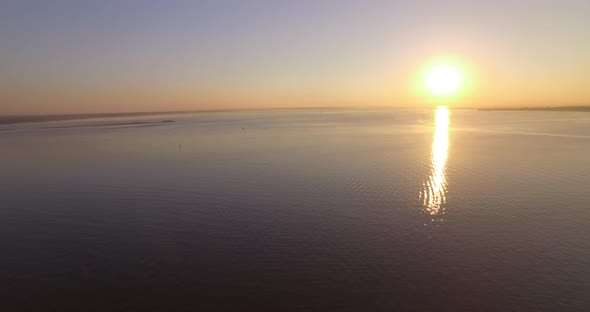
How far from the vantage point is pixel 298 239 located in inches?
413

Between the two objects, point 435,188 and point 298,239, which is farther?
point 435,188

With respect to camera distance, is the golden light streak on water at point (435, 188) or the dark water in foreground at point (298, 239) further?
the golden light streak on water at point (435, 188)

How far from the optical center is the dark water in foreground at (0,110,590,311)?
762cm

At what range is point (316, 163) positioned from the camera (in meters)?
23.1

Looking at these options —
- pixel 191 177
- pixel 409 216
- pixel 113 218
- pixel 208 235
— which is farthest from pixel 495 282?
pixel 191 177

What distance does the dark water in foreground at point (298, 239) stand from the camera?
7.62 meters

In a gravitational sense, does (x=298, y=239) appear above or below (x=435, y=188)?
below

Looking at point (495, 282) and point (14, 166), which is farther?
point (14, 166)

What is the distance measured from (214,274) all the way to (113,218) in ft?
20.0

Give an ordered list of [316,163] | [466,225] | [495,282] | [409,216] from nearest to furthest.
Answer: [495,282] < [466,225] < [409,216] < [316,163]

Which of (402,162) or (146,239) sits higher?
(402,162)

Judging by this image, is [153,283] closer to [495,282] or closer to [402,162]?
[495,282]

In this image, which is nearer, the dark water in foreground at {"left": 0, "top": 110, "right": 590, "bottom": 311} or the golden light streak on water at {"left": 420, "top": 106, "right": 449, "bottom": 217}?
the dark water in foreground at {"left": 0, "top": 110, "right": 590, "bottom": 311}

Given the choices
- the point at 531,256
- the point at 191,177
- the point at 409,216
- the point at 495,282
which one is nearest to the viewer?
the point at 495,282
